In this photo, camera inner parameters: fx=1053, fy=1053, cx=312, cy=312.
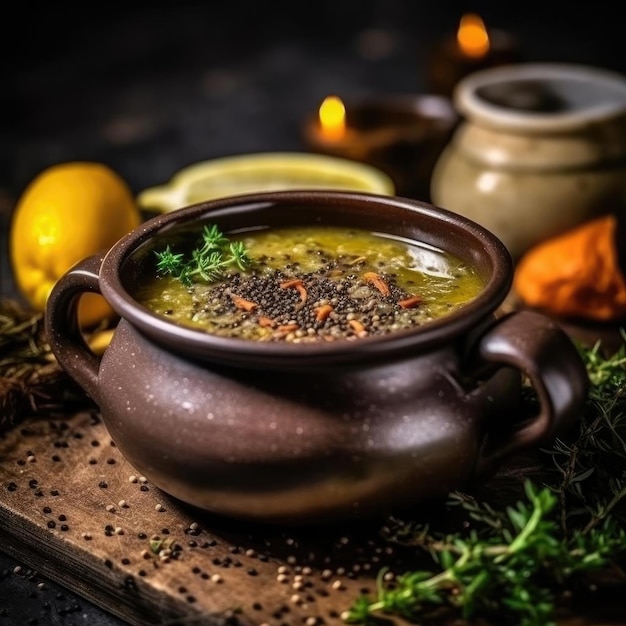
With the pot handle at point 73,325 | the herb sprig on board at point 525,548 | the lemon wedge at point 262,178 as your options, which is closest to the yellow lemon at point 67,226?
the lemon wedge at point 262,178

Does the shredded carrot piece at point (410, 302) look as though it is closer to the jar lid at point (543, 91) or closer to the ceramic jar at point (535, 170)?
the ceramic jar at point (535, 170)

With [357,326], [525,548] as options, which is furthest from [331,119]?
[525,548]

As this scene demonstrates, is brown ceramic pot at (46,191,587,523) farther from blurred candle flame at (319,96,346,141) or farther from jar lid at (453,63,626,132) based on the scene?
blurred candle flame at (319,96,346,141)

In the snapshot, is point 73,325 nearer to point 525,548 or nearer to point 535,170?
point 525,548

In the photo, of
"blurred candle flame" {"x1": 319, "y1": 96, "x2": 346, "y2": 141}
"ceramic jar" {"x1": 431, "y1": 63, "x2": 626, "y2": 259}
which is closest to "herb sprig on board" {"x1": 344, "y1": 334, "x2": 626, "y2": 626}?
"ceramic jar" {"x1": 431, "y1": 63, "x2": 626, "y2": 259}

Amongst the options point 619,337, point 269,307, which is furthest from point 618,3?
point 269,307

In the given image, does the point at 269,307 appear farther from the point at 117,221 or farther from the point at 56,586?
the point at 117,221
